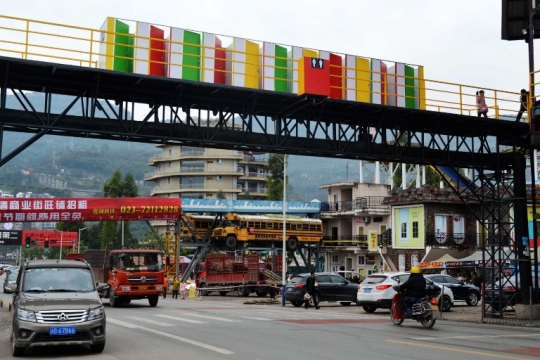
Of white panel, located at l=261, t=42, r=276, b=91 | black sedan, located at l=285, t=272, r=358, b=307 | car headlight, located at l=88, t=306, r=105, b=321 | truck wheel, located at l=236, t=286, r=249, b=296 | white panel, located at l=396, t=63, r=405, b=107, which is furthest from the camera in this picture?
truck wheel, located at l=236, t=286, r=249, b=296

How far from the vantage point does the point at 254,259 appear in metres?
43.8

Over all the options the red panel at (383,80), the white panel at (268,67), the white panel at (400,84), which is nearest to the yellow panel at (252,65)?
the white panel at (268,67)

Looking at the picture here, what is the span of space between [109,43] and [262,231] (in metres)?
36.0

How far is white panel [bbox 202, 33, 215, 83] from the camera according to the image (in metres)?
21.2

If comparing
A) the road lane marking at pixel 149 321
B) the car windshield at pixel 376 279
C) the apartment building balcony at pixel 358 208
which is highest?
the apartment building balcony at pixel 358 208

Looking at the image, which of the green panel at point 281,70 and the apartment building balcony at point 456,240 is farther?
the apartment building balcony at point 456,240

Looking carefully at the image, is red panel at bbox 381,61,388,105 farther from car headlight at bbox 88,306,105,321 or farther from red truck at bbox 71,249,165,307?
car headlight at bbox 88,306,105,321

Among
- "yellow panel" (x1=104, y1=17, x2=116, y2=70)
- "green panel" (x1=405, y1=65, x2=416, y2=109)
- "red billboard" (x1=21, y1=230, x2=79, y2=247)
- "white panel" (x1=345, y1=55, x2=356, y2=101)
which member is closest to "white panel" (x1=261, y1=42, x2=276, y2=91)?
"white panel" (x1=345, y1=55, x2=356, y2=101)

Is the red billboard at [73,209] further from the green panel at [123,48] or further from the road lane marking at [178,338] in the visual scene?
the green panel at [123,48]

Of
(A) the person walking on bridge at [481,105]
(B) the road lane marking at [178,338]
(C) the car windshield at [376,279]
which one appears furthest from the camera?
(C) the car windshield at [376,279]

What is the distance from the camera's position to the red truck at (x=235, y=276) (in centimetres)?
4341

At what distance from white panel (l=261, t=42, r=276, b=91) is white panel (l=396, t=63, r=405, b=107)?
5290 millimetres

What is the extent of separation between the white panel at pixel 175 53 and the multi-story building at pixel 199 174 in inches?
3387

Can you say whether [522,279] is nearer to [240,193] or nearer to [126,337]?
[126,337]
